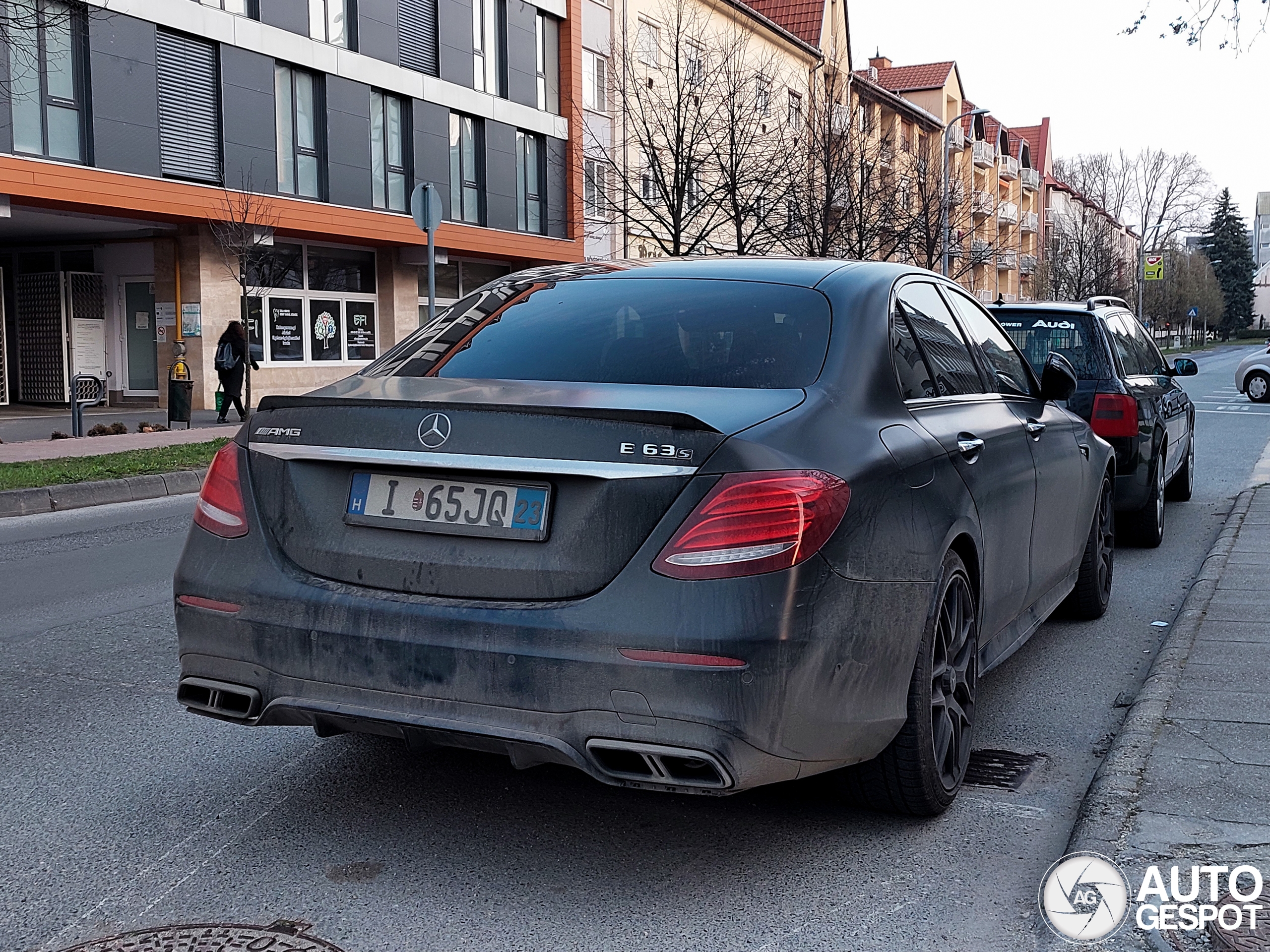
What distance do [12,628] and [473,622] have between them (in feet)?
13.5

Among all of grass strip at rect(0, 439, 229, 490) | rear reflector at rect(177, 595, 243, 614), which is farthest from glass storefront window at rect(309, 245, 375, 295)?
rear reflector at rect(177, 595, 243, 614)

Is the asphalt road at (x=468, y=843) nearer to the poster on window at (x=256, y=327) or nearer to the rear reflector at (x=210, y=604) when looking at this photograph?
the rear reflector at (x=210, y=604)

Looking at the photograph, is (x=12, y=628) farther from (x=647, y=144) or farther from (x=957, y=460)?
(x=647, y=144)

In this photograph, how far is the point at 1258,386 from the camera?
30375 millimetres

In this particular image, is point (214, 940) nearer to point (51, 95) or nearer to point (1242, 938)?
point (1242, 938)

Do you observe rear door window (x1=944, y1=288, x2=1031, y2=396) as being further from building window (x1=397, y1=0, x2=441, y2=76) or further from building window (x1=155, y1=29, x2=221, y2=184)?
building window (x1=397, y1=0, x2=441, y2=76)

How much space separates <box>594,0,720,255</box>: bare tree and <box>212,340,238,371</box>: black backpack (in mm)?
7428

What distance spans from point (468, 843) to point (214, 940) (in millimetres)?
769

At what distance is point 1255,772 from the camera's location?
150 inches

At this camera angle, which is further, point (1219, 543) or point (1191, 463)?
point (1191, 463)

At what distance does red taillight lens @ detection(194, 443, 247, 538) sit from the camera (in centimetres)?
341

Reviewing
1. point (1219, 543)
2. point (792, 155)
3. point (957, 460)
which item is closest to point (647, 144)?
point (792, 155)

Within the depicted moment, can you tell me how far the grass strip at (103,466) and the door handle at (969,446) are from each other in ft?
27.8

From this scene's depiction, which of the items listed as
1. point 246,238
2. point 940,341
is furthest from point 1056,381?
point 246,238
